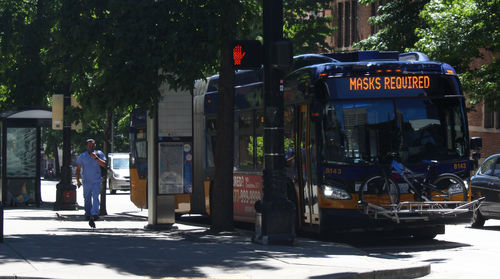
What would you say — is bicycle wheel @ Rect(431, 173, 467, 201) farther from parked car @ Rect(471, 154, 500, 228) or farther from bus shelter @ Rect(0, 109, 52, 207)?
bus shelter @ Rect(0, 109, 52, 207)

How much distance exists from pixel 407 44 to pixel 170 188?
23230 mm

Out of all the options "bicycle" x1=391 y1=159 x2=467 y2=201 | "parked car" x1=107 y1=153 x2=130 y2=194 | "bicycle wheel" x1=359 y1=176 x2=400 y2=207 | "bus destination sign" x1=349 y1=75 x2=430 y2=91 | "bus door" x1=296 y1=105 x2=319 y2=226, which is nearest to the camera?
"bicycle wheel" x1=359 y1=176 x2=400 y2=207

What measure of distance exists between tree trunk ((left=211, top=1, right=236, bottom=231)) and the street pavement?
34 centimetres

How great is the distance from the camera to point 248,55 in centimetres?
1401

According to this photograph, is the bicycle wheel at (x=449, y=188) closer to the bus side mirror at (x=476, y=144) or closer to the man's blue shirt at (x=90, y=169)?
the bus side mirror at (x=476, y=144)

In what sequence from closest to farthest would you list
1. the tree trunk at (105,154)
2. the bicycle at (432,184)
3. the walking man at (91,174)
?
the bicycle at (432,184)
the walking man at (91,174)
the tree trunk at (105,154)

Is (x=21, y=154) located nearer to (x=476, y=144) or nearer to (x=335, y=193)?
(x=335, y=193)

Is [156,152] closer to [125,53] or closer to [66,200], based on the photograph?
[125,53]

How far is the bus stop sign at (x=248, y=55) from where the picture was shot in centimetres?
1400

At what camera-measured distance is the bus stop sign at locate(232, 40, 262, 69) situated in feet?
45.9

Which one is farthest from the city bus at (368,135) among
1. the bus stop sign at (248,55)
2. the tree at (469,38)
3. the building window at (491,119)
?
the building window at (491,119)

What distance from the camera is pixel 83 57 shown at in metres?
16.8

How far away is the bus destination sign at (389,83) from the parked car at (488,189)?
4.50 meters

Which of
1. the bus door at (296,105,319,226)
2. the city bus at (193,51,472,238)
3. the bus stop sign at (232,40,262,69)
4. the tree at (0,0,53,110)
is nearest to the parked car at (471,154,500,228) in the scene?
the city bus at (193,51,472,238)
